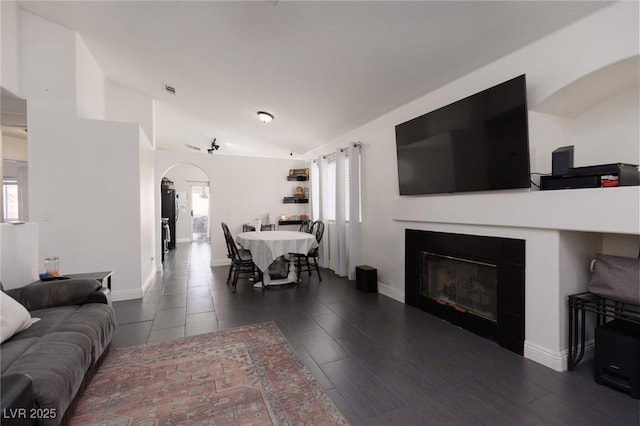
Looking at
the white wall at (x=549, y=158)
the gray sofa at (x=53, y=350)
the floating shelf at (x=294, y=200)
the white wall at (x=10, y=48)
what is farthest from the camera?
the floating shelf at (x=294, y=200)

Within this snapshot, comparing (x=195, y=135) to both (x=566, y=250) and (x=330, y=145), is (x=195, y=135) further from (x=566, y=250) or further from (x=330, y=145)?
(x=566, y=250)

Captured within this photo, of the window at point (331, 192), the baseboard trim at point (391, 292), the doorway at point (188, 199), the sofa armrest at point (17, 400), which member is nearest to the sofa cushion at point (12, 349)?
the sofa armrest at point (17, 400)

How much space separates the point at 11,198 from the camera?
4898 mm

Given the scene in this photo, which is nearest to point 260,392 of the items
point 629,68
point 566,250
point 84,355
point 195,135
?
point 84,355

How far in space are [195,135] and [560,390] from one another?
867 centimetres

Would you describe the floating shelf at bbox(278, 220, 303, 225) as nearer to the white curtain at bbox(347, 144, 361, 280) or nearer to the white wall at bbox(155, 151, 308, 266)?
the white wall at bbox(155, 151, 308, 266)

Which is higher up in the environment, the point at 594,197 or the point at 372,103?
the point at 372,103

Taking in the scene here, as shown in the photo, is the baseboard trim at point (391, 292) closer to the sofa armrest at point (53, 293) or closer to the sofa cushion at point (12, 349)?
the sofa armrest at point (53, 293)

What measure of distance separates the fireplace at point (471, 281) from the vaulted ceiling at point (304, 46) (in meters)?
1.77

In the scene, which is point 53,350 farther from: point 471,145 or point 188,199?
point 188,199

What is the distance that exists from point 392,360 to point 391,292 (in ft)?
5.79

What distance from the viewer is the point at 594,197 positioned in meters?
2.00

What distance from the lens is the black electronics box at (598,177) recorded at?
76.0 inches

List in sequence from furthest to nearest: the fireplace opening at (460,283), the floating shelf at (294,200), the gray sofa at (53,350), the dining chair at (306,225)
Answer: the floating shelf at (294,200)
the dining chair at (306,225)
the fireplace opening at (460,283)
the gray sofa at (53,350)
